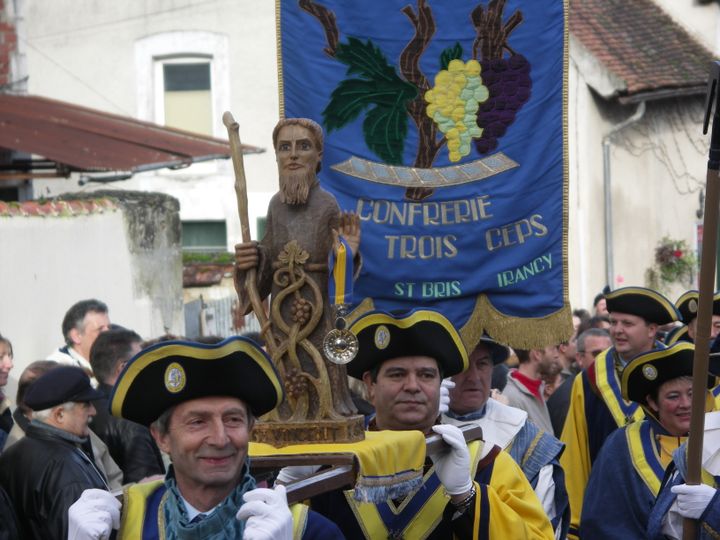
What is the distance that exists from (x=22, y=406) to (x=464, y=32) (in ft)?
8.80

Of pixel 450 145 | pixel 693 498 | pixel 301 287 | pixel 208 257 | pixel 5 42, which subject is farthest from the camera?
pixel 208 257

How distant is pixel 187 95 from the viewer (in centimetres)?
2144

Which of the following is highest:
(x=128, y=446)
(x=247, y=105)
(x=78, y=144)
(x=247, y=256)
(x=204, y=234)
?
(x=247, y=105)

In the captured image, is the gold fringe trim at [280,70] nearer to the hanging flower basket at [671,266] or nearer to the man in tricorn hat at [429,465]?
the man in tricorn hat at [429,465]

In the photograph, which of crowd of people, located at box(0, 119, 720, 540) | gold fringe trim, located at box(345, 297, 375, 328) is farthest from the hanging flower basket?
gold fringe trim, located at box(345, 297, 375, 328)

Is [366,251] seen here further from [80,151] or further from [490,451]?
[80,151]

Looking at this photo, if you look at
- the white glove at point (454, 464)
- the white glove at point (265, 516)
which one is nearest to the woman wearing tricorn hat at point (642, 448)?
the white glove at point (454, 464)

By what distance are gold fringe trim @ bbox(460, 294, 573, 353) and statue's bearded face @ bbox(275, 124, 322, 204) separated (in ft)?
6.57

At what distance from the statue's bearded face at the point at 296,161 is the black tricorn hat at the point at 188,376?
103 centimetres

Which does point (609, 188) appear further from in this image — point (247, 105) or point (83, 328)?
point (83, 328)

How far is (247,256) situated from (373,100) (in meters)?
2.28

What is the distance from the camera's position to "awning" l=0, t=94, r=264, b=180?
12586 millimetres

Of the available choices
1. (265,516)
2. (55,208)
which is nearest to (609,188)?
(55,208)

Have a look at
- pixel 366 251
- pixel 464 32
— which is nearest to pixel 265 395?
pixel 366 251
